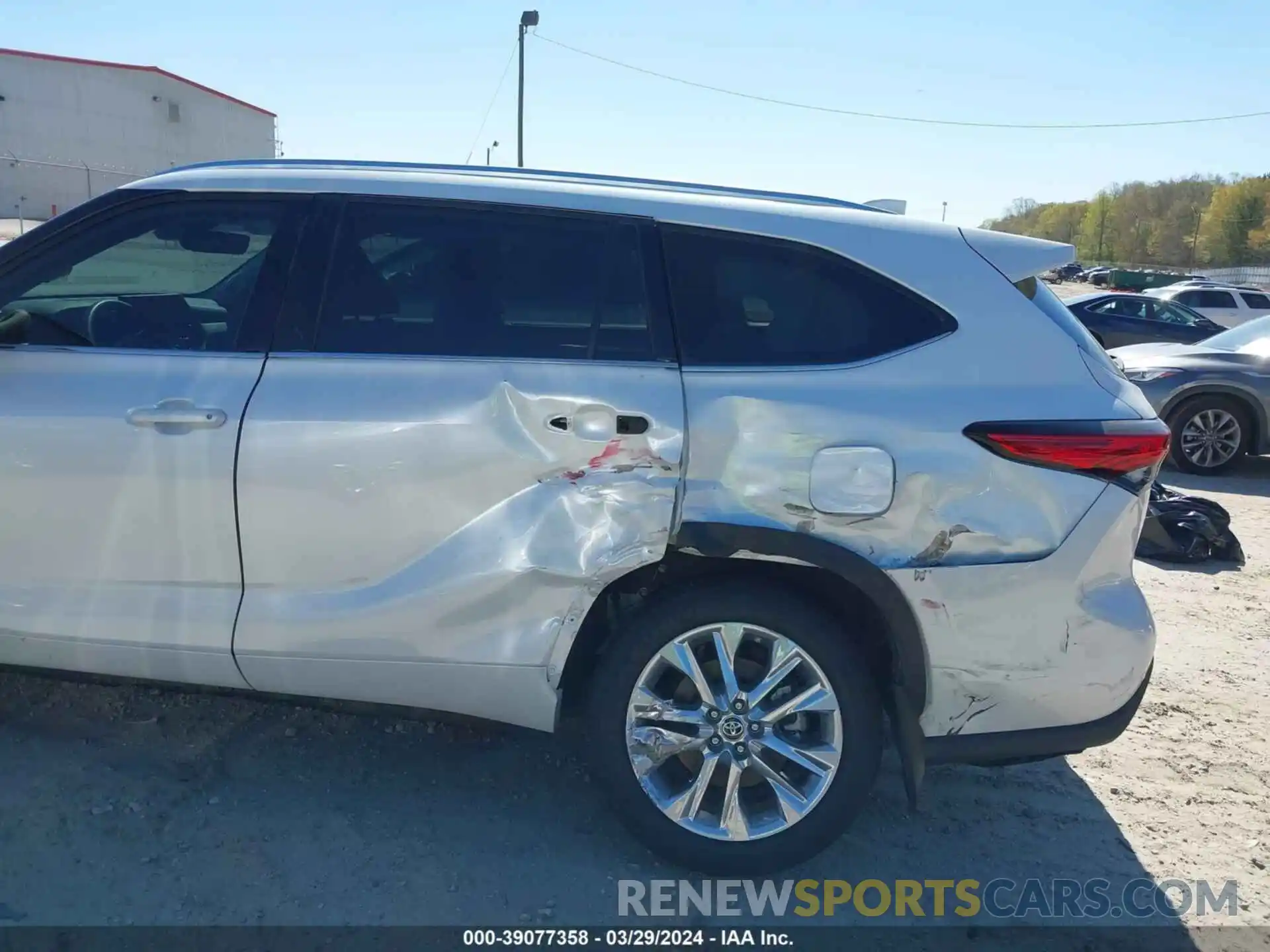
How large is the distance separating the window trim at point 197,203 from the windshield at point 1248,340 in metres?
8.53

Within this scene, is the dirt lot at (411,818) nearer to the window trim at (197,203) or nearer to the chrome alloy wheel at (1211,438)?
the window trim at (197,203)

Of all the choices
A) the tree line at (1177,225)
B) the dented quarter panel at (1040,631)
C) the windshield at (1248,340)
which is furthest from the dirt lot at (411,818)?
the tree line at (1177,225)

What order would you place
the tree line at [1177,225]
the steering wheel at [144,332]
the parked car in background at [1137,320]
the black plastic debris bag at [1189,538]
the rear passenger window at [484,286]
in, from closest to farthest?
the rear passenger window at [484,286] → the steering wheel at [144,332] → the black plastic debris bag at [1189,538] → the parked car in background at [1137,320] → the tree line at [1177,225]

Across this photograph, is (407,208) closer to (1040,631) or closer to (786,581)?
(786,581)

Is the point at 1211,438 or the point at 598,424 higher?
the point at 598,424

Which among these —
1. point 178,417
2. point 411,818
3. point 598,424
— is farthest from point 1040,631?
point 178,417

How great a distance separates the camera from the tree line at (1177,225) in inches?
3194

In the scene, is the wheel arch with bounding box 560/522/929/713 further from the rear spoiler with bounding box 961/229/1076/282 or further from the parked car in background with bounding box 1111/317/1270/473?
the parked car in background with bounding box 1111/317/1270/473

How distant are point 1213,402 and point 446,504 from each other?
808cm

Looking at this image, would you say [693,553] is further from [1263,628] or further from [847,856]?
[1263,628]

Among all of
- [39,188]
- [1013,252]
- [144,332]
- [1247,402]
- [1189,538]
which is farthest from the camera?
[39,188]

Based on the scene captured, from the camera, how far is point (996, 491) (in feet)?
8.82

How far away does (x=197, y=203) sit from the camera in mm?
3102

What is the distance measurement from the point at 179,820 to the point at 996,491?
8.53 feet
